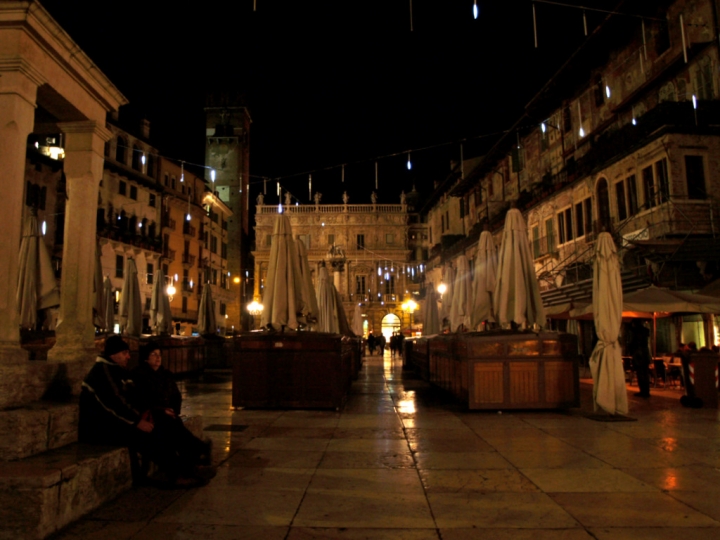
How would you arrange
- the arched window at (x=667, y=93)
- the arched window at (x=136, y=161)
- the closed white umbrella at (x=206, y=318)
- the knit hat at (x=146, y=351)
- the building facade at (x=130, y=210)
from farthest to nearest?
1. the arched window at (x=136, y=161)
2. the building facade at (x=130, y=210)
3. the closed white umbrella at (x=206, y=318)
4. the arched window at (x=667, y=93)
5. the knit hat at (x=146, y=351)

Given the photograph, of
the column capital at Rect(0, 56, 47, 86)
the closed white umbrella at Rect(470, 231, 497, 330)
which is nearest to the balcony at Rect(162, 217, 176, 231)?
the closed white umbrella at Rect(470, 231, 497, 330)

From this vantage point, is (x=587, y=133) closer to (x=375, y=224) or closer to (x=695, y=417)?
(x=695, y=417)

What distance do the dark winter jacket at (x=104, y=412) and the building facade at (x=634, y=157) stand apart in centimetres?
858

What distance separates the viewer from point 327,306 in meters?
18.6

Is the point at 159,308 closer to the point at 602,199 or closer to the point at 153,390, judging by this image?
the point at 153,390

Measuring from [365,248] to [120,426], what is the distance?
60919 mm

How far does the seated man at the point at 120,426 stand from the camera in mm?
4750

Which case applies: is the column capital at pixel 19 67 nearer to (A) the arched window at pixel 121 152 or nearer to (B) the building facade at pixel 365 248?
(A) the arched window at pixel 121 152

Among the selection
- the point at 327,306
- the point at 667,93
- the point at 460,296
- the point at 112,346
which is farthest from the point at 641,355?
the point at 667,93

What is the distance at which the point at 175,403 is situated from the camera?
228 inches

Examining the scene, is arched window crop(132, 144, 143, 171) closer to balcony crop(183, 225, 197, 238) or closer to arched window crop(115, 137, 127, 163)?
arched window crop(115, 137, 127, 163)

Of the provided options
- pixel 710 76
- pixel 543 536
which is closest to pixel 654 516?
pixel 543 536

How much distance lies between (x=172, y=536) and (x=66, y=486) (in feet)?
2.66

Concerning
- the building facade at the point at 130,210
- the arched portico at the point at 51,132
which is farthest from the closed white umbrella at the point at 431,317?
the building facade at the point at 130,210
